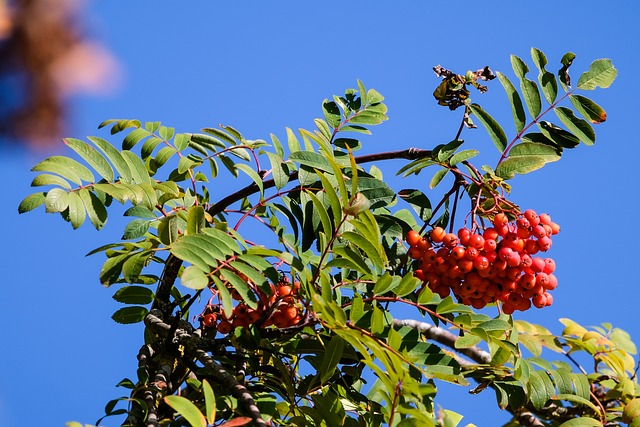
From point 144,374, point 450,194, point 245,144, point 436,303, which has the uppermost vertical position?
point 245,144

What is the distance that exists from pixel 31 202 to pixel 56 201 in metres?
0.04

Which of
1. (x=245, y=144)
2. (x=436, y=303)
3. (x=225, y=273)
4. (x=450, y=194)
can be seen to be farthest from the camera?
(x=245, y=144)

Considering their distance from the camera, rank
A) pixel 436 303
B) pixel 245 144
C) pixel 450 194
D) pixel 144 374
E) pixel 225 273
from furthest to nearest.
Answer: pixel 245 144
pixel 450 194
pixel 144 374
pixel 436 303
pixel 225 273

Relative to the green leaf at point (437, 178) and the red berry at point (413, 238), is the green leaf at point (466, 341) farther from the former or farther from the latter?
the green leaf at point (437, 178)

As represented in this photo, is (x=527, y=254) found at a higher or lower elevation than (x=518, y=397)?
higher

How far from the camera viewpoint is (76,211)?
4.50 feet

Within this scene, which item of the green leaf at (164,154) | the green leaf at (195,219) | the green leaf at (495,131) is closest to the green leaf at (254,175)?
the green leaf at (164,154)

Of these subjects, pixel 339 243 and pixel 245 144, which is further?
pixel 245 144

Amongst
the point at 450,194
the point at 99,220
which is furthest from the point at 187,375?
the point at 450,194

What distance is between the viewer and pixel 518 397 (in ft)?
5.06

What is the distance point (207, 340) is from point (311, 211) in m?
0.37

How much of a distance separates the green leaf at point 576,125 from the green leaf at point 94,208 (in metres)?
1.05

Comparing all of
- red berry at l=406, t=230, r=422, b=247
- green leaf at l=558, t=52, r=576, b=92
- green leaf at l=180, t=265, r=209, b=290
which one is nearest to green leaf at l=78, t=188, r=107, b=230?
green leaf at l=180, t=265, r=209, b=290

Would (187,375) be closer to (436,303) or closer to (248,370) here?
(248,370)
